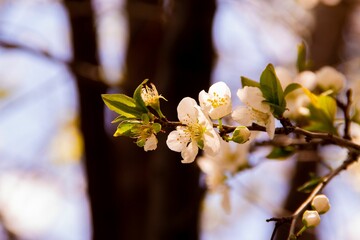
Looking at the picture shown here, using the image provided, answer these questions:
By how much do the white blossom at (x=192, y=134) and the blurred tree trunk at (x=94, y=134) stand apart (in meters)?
0.97

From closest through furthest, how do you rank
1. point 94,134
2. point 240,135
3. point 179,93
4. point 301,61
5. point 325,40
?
point 240,135 → point 301,61 → point 179,93 → point 94,134 → point 325,40

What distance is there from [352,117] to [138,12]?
1.07 metres

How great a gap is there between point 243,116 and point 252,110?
0.04 ft

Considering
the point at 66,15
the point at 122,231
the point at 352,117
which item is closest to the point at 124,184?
the point at 122,231

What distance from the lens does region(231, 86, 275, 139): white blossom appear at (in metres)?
0.50

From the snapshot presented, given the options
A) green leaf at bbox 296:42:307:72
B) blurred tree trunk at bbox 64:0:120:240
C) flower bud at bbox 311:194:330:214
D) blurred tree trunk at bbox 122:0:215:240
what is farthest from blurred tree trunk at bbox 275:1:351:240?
flower bud at bbox 311:194:330:214

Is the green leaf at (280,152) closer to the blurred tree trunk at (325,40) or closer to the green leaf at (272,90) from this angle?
the green leaf at (272,90)

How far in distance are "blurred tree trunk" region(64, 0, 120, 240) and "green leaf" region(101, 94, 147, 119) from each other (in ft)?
3.18

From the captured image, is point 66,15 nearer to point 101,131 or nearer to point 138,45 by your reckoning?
point 138,45

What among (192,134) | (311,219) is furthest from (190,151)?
(311,219)

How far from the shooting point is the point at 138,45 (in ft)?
5.48

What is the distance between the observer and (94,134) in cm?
152

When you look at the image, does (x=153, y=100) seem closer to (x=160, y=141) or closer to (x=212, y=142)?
(x=212, y=142)

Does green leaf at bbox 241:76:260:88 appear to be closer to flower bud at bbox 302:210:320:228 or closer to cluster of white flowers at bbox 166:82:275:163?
cluster of white flowers at bbox 166:82:275:163
